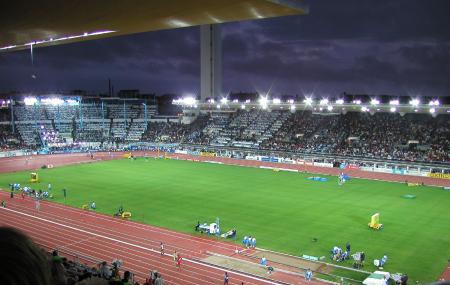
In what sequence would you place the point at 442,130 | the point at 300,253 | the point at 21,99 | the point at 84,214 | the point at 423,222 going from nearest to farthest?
the point at 300,253, the point at 423,222, the point at 84,214, the point at 442,130, the point at 21,99

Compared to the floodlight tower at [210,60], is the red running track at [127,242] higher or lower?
lower

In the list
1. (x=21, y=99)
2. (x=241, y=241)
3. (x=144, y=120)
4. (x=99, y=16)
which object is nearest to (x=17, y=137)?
(x=21, y=99)

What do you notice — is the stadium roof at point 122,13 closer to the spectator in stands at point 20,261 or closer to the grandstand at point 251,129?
the spectator in stands at point 20,261

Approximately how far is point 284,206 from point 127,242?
52.4ft

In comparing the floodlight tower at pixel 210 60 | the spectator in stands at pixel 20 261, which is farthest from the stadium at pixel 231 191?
the floodlight tower at pixel 210 60

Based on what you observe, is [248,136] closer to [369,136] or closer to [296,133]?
[296,133]

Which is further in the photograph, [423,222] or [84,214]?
[84,214]

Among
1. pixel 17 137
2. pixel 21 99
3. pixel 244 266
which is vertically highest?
pixel 21 99

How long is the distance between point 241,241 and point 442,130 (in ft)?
168

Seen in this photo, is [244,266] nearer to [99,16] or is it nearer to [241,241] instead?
[241,241]

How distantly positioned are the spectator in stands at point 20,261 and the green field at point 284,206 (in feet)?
82.6

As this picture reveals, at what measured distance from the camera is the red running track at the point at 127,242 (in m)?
23.5

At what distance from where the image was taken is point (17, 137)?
84.2 m

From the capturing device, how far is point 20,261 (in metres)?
1.58
